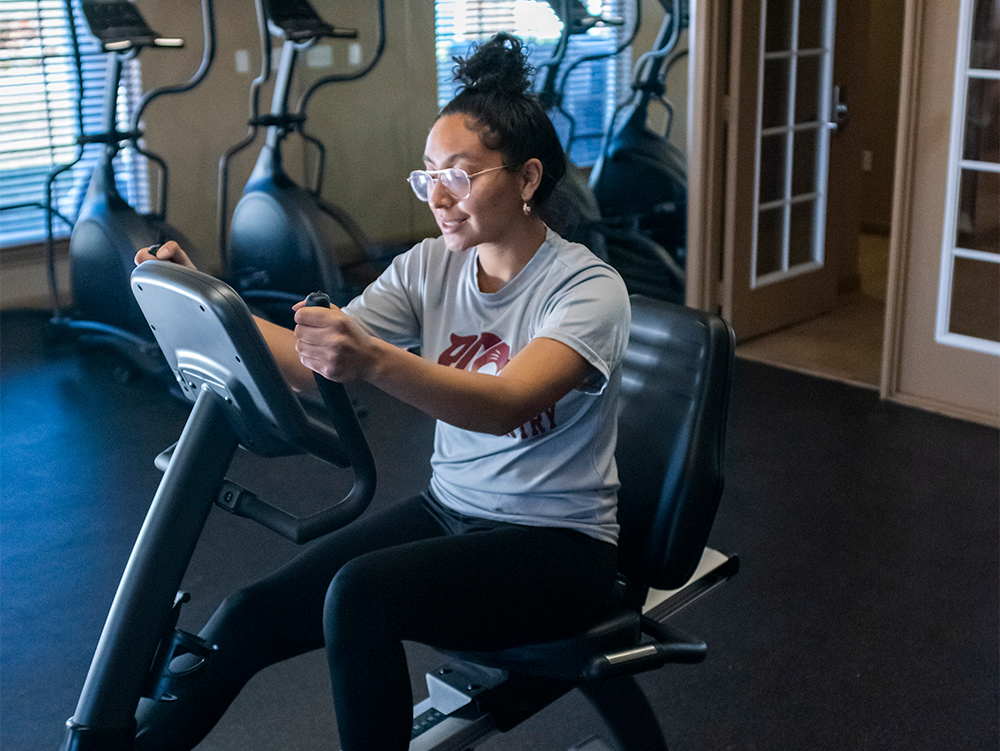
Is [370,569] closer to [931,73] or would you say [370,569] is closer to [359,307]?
[359,307]

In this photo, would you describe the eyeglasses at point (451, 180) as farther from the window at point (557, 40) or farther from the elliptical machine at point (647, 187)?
the elliptical machine at point (647, 187)

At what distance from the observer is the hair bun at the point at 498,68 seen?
146 cm

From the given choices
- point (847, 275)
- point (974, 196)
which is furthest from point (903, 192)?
point (847, 275)

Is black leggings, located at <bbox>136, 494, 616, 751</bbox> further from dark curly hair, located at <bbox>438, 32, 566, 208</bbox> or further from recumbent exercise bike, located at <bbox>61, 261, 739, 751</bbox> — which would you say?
dark curly hair, located at <bbox>438, 32, 566, 208</bbox>

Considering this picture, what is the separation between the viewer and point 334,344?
1.11 meters

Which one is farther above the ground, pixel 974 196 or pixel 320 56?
pixel 320 56

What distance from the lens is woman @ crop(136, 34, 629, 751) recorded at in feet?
4.16

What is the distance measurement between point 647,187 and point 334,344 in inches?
141

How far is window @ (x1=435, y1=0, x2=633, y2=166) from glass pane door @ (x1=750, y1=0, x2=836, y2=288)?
2.02 ft

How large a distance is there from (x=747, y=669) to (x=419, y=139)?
313 centimetres

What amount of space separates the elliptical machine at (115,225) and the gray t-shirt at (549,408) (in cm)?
272

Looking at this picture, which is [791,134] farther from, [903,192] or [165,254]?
[165,254]

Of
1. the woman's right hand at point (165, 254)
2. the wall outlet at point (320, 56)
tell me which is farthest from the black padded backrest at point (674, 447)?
the wall outlet at point (320, 56)

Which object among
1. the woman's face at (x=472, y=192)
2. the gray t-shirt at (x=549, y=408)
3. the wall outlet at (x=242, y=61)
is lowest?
the gray t-shirt at (x=549, y=408)
